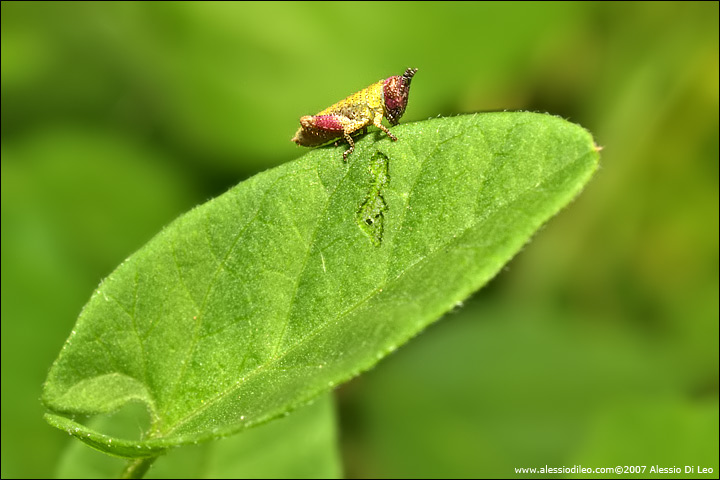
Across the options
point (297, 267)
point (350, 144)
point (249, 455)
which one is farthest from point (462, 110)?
point (297, 267)

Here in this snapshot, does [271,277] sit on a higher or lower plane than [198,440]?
higher

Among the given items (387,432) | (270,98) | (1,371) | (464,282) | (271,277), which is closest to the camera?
(464,282)

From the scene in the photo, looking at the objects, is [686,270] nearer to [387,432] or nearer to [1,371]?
[387,432]

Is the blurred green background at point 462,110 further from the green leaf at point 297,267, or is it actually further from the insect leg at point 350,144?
the green leaf at point 297,267

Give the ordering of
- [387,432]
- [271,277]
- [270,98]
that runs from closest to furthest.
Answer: [271,277] → [387,432] → [270,98]

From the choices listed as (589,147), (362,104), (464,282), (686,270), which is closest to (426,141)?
(589,147)

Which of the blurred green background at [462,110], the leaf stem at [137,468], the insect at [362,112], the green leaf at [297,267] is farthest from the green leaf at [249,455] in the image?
the blurred green background at [462,110]

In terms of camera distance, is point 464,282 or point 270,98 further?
point 270,98

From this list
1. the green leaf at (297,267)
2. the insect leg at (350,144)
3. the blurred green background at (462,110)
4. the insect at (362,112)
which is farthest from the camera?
the blurred green background at (462,110)
